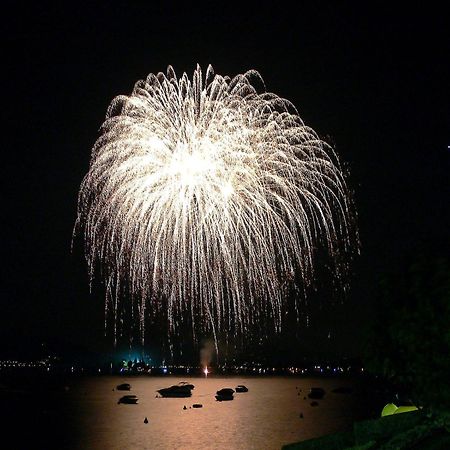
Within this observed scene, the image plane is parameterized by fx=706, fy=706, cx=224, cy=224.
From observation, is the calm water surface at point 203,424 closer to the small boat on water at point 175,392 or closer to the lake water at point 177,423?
the lake water at point 177,423

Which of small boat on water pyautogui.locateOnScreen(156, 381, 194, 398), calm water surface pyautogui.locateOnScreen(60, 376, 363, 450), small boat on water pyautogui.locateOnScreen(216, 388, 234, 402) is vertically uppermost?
small boat on water pyautogui.locateOnScreen(156, 381, 194, 398)

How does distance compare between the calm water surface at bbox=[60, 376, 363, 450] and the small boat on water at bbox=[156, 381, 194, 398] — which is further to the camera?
the small boat on water at bbox=[156, 381, 194, 398]

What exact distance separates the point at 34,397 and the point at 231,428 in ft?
192

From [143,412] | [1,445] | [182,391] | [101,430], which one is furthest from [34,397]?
[1,445]

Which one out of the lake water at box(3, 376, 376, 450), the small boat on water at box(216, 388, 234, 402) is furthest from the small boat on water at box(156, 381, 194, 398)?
the lake water at box(3, 376, 376, 450)

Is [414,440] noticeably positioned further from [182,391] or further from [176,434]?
[182,391]

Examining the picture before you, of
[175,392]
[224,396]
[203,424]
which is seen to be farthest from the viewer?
[175,392]

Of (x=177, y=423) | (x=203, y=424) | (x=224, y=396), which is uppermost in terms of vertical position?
(x=224, y=396)

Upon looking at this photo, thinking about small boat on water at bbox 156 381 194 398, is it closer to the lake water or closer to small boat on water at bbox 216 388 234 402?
small boat on water at bbox 216 388 234 402

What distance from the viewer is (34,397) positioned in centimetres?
11369

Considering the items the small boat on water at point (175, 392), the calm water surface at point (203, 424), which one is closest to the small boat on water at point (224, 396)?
the calm water surface at point (203, 424)

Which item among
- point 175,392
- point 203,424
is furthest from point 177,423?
point 175,392

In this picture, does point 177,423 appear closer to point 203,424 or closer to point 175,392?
point 203,424

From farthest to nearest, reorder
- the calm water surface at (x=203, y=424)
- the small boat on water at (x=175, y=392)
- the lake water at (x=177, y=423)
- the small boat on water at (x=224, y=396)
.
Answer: the small boat on water at (x=175, y=392)
the small boat on water at (x=224, y=396)
the lake water at (x=177, y=423)
the calm water surface at (x=203, y=424)
